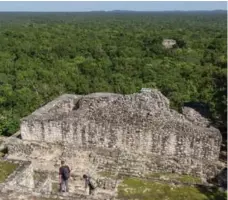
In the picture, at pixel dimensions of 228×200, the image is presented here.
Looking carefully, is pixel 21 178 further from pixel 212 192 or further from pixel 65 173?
pixel 212 192

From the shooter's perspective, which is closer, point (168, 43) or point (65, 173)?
point (65, 173)

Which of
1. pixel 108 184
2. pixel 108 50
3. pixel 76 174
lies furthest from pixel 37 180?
pixel 108 50

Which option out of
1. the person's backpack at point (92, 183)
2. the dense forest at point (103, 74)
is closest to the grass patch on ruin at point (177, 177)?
the person's backpack at point (92, 183)

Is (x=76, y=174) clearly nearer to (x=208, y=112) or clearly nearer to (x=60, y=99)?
(x=60, y=99)

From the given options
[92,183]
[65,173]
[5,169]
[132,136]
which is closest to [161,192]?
[92,183]

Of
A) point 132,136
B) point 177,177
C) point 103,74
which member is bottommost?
point 103,74

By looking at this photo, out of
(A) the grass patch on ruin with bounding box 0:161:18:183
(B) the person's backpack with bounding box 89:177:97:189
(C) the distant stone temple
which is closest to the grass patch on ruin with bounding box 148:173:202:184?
(B) the person's backpack with bounding box 89:177:97:189
